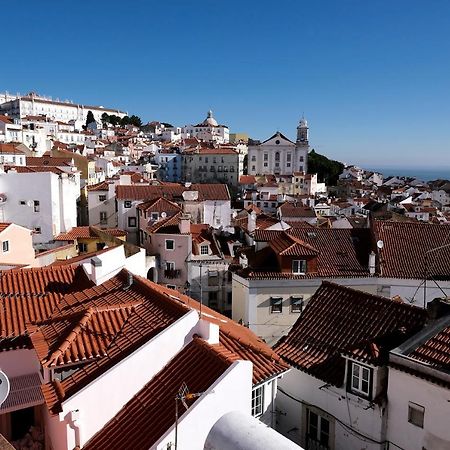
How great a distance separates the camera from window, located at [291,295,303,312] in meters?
24.2

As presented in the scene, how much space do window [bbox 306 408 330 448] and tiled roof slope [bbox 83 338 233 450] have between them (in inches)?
140

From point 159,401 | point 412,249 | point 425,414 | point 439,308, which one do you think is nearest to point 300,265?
point 412,249

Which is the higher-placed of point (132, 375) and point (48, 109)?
point (48, 109)

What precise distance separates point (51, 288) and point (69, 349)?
439cm

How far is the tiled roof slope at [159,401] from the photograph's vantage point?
8.75m

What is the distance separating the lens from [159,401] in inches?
368

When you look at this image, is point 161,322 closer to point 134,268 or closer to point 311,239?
point 134,268

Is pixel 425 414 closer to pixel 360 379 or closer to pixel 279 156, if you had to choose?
pixel 360 379

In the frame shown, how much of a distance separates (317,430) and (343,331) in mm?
2579

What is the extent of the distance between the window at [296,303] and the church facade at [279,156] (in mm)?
97680

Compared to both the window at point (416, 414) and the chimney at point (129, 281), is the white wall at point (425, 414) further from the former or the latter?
the chimney at point (129, 281)

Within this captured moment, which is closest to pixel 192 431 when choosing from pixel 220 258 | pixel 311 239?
pixel 311 239

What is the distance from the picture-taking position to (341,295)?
13.8 meters

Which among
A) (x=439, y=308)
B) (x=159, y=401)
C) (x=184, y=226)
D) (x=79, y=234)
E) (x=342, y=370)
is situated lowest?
(x=79, y=234)
